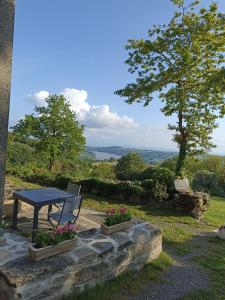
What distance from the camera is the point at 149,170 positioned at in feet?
47.2

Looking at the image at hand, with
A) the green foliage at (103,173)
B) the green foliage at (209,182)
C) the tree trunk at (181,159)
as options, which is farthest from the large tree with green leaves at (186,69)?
the green foliage at (209,182)

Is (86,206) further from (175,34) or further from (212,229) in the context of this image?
(175,34)

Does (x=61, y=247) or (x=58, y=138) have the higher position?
(x=58, y=138)

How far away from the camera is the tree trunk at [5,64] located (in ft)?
18.3

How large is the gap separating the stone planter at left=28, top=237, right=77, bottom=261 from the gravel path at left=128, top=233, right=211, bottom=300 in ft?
4.02

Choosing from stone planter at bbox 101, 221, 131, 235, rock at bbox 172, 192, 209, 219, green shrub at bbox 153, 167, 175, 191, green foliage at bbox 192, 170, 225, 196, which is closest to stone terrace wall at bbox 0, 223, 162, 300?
stone planter at bbox 101, 221, 131, 235

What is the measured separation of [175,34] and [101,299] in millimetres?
10863

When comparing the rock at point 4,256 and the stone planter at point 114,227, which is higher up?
the stone planter at point 114,227

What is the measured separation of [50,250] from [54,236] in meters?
0.25

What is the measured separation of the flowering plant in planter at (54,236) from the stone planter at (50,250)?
59 millimetres

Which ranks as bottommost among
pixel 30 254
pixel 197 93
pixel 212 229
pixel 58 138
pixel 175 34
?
pixel 212 229

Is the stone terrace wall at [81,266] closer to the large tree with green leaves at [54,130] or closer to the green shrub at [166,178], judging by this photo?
the green shrub at [166,178]

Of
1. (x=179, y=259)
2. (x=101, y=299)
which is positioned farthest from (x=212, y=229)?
(x=101, y=299)

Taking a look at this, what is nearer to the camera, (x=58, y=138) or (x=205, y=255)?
(x=205, y=255)
